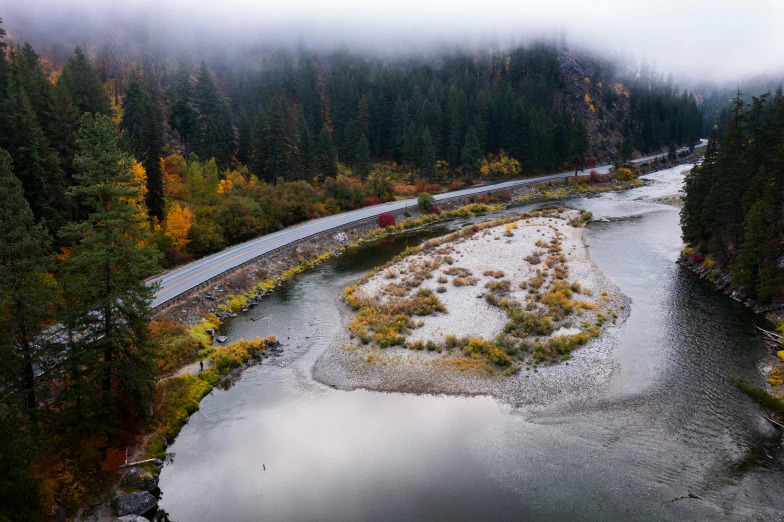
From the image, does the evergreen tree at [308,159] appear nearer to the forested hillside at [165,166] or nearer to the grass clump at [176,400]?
the forested hillside at [165,166]

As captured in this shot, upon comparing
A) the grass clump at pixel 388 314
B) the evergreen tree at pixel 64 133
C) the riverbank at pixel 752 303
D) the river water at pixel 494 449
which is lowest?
the riverbank at pixel 752 303

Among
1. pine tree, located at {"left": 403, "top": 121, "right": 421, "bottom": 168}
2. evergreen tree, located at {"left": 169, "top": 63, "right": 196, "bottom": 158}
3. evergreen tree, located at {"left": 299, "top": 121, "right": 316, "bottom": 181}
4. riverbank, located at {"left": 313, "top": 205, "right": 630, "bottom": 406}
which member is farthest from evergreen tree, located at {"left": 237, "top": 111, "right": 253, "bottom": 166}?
riverbank, located at {"left": 313, "top": 205, "right": 630, "bottom": 406}

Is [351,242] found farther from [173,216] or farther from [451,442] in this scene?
[451,442]

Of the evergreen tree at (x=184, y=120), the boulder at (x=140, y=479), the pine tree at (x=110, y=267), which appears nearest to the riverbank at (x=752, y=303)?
the boulder at (x=140, y=479)

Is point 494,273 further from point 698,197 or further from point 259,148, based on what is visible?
point 259,148

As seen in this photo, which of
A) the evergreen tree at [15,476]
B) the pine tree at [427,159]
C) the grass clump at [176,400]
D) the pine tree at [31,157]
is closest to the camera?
the evergreen tree at [15,476]

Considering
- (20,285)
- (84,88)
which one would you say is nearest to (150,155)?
(84,88)
